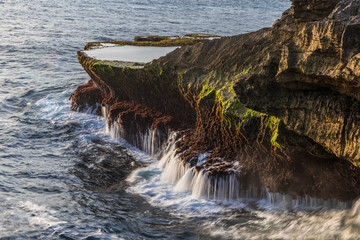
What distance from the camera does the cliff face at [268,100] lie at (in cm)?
653

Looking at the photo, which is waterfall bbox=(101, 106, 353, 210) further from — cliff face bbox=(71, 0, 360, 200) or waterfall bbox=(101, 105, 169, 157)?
cliff face bbox=(71, 0, 360, 200)

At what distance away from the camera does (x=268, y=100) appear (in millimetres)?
7504

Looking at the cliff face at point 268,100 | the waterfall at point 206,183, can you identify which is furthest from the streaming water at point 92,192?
the cliff face at point 268,100

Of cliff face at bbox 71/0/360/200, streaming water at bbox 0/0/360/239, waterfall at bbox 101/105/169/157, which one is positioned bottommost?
streaming water at bbox 0/0/360/239

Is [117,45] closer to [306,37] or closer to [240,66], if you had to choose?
[240,66]

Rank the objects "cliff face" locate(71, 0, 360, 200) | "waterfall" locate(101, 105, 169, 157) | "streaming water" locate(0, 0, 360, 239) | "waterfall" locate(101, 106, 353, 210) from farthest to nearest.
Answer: "waterfall" locate(101, 105, 169, 157)
"waterfall" locate(101, 106, 353, 210)
"streaming water" locate(0, 0, 360, 239)
"cliff face" locate(71, 0, 360, 200)

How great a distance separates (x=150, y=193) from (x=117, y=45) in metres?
8.27

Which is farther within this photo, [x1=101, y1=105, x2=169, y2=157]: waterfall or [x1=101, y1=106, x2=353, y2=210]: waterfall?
[x1=101, y1=105, x2=169, y2=157]: waterfall

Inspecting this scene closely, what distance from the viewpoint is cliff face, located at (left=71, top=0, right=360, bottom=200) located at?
653cm

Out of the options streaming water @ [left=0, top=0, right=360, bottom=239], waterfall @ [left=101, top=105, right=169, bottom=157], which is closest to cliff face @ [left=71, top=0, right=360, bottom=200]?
waterfall @ [left=101, top=105, right=169, bottom=157]

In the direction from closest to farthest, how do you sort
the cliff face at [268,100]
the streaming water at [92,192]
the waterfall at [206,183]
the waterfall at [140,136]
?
the cliff face at [268,100] → the streaming water at [92,192] → the waterfall at [206,183] → the waterfall at [140,136]

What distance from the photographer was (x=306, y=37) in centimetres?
676

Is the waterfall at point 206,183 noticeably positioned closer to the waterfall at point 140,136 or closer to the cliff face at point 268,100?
the waterfall at point 140,136

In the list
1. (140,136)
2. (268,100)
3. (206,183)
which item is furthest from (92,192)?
(268,100)
